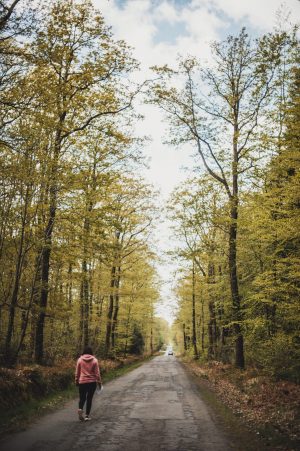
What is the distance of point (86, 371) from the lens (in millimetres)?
8312

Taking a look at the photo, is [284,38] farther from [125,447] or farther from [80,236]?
[125,447]

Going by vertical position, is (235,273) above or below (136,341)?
above

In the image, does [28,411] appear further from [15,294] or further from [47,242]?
[47,242]

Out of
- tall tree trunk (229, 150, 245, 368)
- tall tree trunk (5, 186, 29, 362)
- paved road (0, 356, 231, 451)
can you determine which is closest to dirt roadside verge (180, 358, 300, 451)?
paved road (0, 356, 231, 451)

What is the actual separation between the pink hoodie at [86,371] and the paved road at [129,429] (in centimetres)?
90

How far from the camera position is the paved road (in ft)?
19.7

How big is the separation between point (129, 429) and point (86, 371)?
1753 mm

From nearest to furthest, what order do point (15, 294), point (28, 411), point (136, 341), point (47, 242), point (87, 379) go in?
1. point (87, 379)
2. point (28, 411)
3. point (15, 294)
4. point (47, 242)
5. point (136, 341)

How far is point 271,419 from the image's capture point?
7.80m

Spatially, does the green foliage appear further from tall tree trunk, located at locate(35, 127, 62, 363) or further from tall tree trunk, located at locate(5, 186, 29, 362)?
tall tree trunk, located at locate(5, 186, 29, 362)

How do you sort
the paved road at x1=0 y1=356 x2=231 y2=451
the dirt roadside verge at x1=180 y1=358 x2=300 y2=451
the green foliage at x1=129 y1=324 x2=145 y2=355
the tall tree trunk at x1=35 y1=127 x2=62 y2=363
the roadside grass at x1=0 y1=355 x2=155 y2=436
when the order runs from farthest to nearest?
the green foliage at x1=129 y1=324 x2=145 y2=355
the tall tree trunk at x1=35 y1=127 x2=62 y2=363
the roadside grass at x1=0 y1=355 x2=155 y2=436
the dirt roadside verge at x1=180 y1=358 x2=300 y2=451
the paved road at x1=0 y1=356 x2=231 y2=451

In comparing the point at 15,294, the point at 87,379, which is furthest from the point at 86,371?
the point at 15,294

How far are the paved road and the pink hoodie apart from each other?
0.90 meters

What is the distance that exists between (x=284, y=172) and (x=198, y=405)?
8.48 metres
